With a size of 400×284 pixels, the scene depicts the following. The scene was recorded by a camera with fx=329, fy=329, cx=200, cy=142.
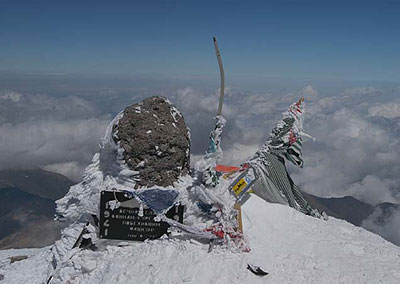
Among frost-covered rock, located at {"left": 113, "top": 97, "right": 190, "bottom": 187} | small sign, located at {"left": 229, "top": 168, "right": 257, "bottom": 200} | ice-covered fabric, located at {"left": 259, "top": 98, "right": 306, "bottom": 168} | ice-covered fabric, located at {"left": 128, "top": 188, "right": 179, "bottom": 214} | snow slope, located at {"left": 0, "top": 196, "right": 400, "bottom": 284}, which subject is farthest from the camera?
ice-covered fabric, located at {"left": 259, "top": 98, "right": 306, "bottom": 168}

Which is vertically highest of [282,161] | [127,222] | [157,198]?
[282,161]

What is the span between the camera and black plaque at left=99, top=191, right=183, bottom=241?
8.15 meters

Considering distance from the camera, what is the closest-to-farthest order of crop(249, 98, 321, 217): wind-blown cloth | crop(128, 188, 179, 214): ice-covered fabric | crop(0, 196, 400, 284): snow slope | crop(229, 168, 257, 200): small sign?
crop(0, 196, 400, 284): snow slope
crop(128, 188, 179, 214): ice-covered fabric
crop(229, 168, 257, 200): small sign
crop(249, 98, 321, 217): wind-blown cloth

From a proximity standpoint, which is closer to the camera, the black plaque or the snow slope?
the snow slope

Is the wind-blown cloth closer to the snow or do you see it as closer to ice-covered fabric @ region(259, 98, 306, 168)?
ice-covered fabric @ region(259, 98, 306, 168)

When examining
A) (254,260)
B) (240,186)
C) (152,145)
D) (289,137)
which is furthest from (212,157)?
(289,137)

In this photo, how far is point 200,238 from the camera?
24.7 ft

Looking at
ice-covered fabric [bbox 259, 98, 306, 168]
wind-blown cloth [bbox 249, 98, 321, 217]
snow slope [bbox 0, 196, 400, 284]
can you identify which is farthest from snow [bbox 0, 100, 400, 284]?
ice-covered fabric [bbox 259, 98, 306, 168]

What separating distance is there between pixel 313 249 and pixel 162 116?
17.1ft

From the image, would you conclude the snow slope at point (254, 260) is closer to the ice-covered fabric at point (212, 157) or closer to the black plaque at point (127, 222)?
the black plaque at point (127, 222)

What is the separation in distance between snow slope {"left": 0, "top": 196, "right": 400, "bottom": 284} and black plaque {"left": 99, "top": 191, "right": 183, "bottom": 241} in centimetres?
25

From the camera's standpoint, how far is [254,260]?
6844mm

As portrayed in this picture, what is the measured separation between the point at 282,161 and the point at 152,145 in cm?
475

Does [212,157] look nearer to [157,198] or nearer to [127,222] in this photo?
[157,198]
